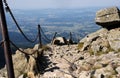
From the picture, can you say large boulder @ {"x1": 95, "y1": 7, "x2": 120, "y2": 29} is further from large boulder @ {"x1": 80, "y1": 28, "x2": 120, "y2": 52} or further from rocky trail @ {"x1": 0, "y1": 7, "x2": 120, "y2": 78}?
large boulder @ {"x1": 80, "y1": 28, "x2": 120, "y2": 52}

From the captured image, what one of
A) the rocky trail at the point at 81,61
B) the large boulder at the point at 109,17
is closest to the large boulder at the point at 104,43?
the rocky trail at the point at 81,61

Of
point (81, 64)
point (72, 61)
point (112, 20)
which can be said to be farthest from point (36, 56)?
point (112, 20)

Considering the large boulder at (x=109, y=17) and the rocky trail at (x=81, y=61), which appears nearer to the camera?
the rocky trail at (x=81, y=61)

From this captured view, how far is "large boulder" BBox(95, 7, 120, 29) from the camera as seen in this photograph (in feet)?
79.7

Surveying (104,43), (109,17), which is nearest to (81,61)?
(104,43)

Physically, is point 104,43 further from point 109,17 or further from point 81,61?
point 109,17

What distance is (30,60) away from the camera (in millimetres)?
18812

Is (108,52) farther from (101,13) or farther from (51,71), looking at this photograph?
(101,13)

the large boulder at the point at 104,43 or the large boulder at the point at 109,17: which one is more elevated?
the large boulder at the point at 109,17

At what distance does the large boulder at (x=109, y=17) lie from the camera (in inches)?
956

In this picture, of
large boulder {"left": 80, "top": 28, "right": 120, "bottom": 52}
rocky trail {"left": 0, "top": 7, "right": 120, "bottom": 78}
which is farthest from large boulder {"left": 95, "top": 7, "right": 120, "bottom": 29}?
large boulder {"left": 80, "top": 28, "right": 120, "bottom": 52}

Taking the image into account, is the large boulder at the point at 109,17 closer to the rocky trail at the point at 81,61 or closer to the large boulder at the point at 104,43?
the rocky trail at the point at 81,61

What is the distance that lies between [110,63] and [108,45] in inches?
176

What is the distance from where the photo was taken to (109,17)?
24688 mm
